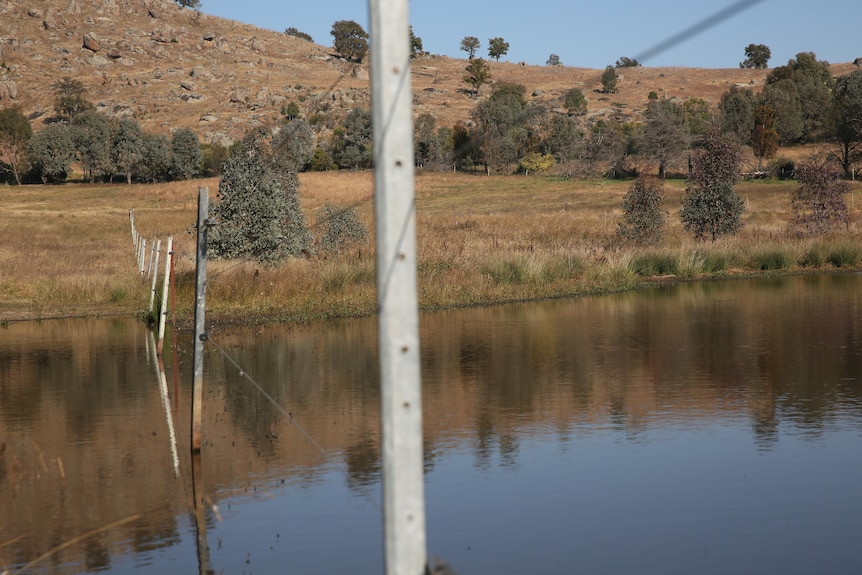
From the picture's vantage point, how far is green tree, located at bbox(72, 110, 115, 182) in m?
106

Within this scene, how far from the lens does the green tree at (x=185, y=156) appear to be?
106 m

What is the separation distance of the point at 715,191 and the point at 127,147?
74.1 meters

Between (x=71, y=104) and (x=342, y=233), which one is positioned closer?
(x=342, y=233)

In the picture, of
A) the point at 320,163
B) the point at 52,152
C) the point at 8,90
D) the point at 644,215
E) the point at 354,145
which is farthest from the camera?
the point at 8,90

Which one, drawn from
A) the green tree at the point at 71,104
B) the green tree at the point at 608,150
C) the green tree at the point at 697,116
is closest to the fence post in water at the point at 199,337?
the green tree at the point at 608,150

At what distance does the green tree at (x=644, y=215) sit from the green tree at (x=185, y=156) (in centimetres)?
7102

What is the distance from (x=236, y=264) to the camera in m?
29.3

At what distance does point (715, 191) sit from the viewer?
136 feet

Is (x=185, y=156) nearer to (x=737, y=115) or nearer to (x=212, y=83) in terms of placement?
(x=737, y=115)

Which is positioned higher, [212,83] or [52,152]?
[212,83]

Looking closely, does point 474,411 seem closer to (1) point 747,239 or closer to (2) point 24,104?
(1) point 747,239

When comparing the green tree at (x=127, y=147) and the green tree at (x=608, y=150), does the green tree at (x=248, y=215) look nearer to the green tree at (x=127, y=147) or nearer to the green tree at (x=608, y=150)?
the green tree at (x=608, y=150)

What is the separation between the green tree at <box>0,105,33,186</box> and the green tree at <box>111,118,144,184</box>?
33.8 ft

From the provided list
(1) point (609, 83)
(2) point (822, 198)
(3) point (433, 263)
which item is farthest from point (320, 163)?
(3) point (433, 263)
